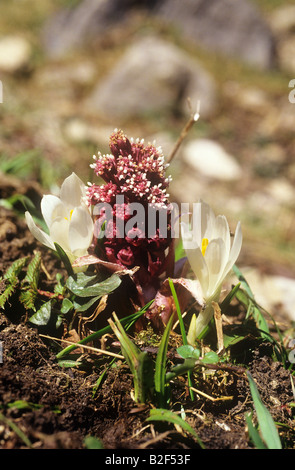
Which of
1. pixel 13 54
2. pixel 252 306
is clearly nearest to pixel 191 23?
pixel 13 54

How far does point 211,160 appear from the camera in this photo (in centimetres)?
531

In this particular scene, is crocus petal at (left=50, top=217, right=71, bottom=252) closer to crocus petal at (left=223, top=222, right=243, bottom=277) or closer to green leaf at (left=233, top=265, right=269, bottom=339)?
crocus petal at (left=223, top=222, right=243, bottom=277)

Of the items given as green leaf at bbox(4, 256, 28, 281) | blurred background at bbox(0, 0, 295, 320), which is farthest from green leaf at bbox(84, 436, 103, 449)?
blurred background at bbox(0, 0, 295, 320)

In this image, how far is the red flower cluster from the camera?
136 centimetres

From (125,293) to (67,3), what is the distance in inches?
383

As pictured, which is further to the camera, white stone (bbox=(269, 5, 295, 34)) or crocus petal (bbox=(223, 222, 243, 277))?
white stone (bbox=(269, 5, 295, 34))

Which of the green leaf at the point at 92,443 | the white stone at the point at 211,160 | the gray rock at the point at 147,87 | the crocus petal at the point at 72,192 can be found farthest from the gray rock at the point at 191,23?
the green leaf at the point at 92,443

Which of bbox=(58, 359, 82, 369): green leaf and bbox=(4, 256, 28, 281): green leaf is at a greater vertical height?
bbox=(4, 256, 28, 281): green leaf

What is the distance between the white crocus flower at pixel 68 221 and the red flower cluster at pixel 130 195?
0.06 m

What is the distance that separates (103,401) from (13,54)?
7.05m

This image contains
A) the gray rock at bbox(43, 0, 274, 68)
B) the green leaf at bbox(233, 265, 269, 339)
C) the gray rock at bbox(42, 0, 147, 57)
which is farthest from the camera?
the gray rock at bbox(43, 0, 274, 68)

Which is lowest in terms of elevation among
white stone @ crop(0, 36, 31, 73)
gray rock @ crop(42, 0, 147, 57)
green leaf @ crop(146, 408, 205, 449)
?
green leaf @ crop(146, 408, 205, 449)

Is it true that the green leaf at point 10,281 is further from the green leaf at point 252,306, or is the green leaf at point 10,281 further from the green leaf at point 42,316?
the green leaf at point 252,306

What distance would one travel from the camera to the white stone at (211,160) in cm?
514
